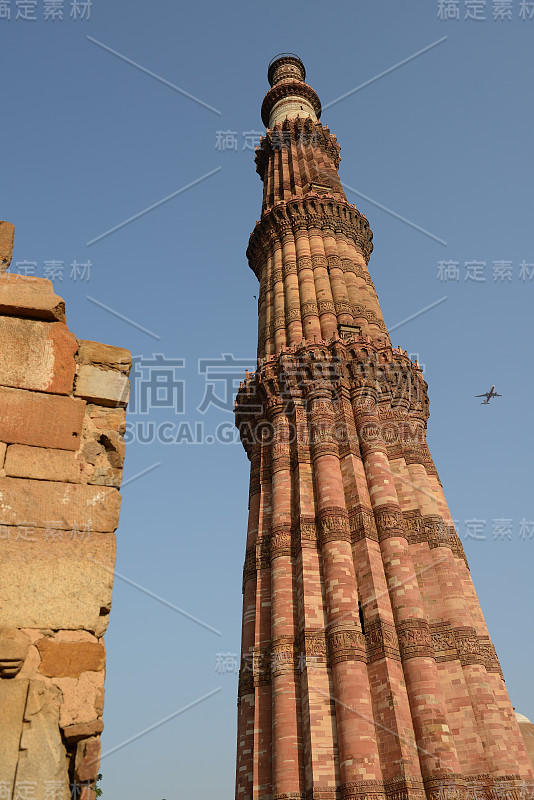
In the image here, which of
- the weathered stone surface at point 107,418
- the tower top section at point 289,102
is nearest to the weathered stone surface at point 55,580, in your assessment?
the weathered stone surface at point 107,418

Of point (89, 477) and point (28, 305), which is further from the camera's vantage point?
point (28, 305)

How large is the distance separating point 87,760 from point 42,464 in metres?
1.45

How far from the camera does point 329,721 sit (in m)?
11.6

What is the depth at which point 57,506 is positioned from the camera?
3348 mm

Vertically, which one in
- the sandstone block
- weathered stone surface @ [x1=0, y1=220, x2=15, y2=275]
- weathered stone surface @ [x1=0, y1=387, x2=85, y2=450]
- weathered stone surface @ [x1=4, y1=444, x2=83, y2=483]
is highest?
weathered stone surface @ [x1=0, y1=220, x2=15, y2=275]

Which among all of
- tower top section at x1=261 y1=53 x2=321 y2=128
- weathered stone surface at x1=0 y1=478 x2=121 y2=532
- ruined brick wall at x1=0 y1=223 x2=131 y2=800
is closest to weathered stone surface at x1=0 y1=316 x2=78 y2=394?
ruined brick wall at x1=0 y1=223 x2=131 y2=800

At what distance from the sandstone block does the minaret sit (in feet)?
31.3

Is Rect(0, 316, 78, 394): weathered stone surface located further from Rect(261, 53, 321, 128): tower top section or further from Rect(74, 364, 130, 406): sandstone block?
Rect(261, 53, 321, 128): tower top section

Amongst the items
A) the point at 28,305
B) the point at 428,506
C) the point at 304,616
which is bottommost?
the point at 28,305

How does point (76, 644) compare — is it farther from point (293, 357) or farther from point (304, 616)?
point (293, 357)

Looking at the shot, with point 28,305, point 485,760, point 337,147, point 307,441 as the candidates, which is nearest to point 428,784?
point 485,760

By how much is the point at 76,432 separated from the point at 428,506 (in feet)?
42.9

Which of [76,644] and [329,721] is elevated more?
[329,721]

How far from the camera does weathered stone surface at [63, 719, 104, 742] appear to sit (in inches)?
111
